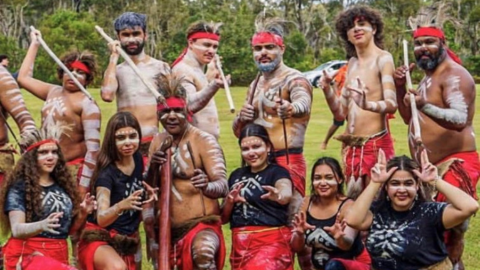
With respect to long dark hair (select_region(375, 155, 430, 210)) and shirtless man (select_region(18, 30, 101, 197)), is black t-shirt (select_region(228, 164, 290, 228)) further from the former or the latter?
shirtless man (select_region(18, 30, 101, 197))

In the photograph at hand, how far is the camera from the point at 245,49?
106 ft

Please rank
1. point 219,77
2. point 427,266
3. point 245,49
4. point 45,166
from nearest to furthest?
point 427,266, point 45,166, point 219,77, point 245,49

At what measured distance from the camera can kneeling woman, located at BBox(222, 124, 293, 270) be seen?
5547mm

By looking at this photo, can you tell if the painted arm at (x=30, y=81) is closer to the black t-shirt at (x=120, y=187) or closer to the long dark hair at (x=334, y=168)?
the black t-shirt at (x=120, y=187)

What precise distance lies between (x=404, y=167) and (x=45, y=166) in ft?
7.58

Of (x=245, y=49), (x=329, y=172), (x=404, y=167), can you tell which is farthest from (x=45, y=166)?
(x=245, y=49)

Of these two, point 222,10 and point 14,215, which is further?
point 222,10

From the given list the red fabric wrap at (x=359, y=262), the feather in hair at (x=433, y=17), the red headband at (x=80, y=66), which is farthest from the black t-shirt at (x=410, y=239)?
the red headband at (x=80, y=66)

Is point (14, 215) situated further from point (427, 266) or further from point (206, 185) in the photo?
point (427, 266)

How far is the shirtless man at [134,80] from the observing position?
6191 mm

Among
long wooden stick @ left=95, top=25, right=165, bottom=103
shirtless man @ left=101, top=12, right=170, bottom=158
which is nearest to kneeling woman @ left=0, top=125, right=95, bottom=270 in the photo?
long wooden stick @ left=95, top=25, right=165, bottom=103

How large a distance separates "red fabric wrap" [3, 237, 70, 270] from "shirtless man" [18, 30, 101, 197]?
765 mm

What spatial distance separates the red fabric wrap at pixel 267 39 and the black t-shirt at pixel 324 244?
1.34 m

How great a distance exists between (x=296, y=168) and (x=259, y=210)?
549mm
